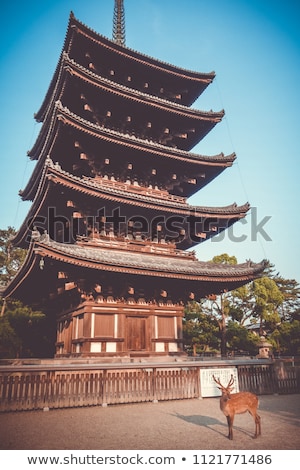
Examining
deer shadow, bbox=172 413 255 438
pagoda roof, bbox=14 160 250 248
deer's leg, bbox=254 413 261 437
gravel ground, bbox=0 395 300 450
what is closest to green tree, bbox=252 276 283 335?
pagoda roof, bbox=14 160 250 248

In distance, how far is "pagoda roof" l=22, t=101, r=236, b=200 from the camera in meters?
14.7

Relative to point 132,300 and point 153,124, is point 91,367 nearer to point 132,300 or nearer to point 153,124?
point 132,300

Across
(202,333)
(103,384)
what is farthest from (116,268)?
(202,333)

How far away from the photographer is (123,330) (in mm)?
13555

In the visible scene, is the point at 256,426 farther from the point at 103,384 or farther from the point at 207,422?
the point at 103,384

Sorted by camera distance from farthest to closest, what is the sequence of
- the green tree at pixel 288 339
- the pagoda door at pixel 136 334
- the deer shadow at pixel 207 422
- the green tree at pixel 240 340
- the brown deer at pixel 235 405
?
the green tree at pixel 288 339
the green tree at pixel 240 340
the pagoda door at pixel 136 334
the deer shadow at pixel 207 422
the brown deer at pixel 235 405

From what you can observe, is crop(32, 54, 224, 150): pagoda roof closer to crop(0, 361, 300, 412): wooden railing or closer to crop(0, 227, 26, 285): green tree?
crop(0, 361, 300, 412): wooden railing

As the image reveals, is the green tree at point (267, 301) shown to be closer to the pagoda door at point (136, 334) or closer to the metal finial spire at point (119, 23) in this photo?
the pagoda door at point (136, 334)

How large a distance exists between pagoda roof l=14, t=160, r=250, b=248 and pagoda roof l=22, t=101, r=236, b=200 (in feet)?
6.79

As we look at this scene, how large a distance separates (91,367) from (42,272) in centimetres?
614

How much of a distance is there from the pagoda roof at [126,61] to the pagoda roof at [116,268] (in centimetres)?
1081

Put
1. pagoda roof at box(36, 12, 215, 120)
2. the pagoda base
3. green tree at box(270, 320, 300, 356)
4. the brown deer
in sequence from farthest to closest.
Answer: green tree at box(270, 320, 300, 356) → pagoda roof at box(36, 12, 215, 120) → the pagoda base → the brown deer

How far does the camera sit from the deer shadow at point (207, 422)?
6414 mm

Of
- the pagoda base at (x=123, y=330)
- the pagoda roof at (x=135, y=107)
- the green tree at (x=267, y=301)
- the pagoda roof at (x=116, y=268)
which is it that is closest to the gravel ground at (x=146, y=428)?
the pagoda base at (x=123, y=330)
